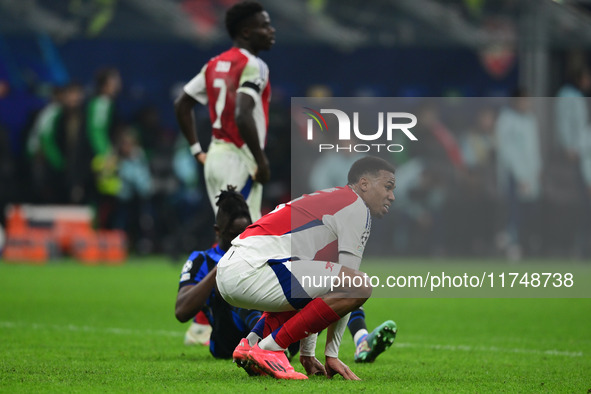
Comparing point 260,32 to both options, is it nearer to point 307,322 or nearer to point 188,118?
point 188,118

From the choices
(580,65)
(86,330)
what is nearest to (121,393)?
(86,330)

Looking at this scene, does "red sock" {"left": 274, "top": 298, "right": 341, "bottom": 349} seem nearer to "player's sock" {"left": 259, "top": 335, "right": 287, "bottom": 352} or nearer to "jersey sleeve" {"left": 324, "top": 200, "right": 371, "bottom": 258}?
"player's sock" {"left": 259, "top": 335, "right": 287, "bottom": 352}

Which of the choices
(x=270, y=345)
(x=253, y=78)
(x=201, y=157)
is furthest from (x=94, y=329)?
(x=270, y=345)

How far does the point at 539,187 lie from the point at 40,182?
9001 mm

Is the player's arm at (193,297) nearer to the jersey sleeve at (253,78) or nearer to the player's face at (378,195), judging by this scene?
the player's face at (378,195)

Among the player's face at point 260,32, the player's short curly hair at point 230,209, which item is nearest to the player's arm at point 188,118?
the player's face at point 260,32

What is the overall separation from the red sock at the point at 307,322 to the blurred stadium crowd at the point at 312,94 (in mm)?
12398

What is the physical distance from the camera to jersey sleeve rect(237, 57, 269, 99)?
328 inches

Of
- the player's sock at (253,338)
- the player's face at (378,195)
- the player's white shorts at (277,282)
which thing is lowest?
the player's sock at (253,338)

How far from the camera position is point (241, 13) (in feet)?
27.8

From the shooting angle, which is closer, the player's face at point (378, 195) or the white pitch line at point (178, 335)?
the player's face at point (378, 195)

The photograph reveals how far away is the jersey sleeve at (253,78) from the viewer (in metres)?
8.32

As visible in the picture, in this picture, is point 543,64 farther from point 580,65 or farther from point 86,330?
point 86,330

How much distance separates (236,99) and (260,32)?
0.60 m
